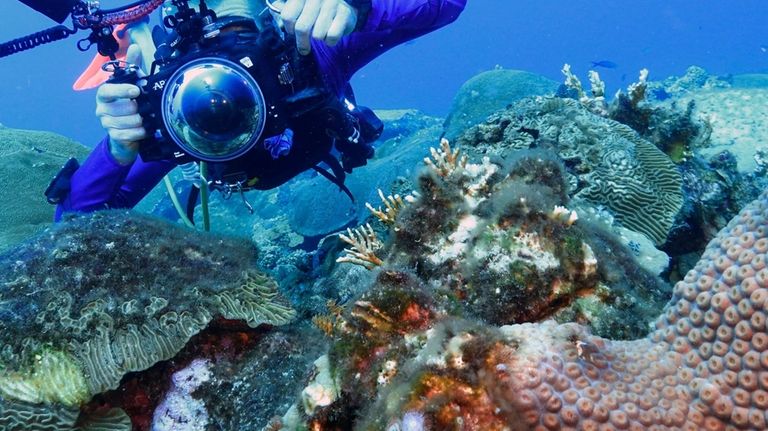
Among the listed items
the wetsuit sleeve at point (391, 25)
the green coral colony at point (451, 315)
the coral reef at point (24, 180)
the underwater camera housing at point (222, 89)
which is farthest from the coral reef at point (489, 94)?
the coral reef at point (24, 180)

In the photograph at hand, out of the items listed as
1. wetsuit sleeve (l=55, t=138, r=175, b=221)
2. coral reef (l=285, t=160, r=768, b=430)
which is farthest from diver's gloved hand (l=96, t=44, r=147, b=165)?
coral reef (l=285, t=160, r=768, b=430)

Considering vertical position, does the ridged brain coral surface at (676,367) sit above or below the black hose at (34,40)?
below

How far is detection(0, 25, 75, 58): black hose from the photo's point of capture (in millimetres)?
3006

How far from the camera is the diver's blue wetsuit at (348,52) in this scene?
12.6 feet

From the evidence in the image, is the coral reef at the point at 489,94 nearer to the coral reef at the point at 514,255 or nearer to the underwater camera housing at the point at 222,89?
the underwater camera housing at the point at 222,89

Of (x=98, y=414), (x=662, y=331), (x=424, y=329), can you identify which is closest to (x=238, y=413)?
(x=98, y=414)

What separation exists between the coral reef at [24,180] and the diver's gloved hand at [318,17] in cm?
588

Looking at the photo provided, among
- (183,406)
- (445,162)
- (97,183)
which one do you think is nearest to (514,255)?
(445,162)

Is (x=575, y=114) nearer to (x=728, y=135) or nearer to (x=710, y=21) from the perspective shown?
(x=728, y=135)

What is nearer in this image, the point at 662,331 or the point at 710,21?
A: the point at 662,331

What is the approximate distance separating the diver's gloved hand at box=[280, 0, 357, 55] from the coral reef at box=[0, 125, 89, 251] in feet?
19.3

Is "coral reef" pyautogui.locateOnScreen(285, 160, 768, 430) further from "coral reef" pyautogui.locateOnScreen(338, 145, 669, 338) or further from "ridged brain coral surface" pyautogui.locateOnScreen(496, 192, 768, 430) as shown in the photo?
"coral reef" pyautogui.locateOnScreen(338, 145, 669, 338)

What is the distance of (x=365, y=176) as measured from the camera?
9.75 m

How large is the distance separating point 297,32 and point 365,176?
6.97 metres
